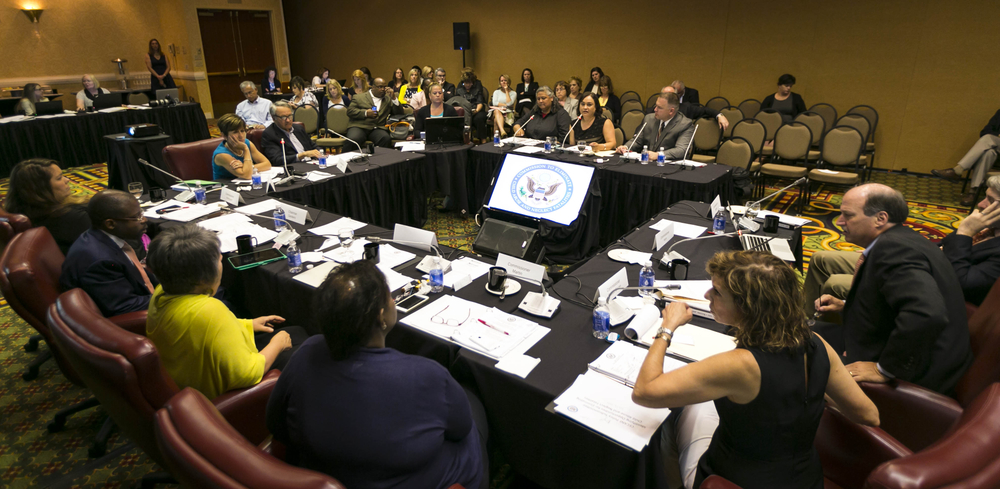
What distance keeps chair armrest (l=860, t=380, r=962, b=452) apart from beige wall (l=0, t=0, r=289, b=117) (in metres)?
13.5

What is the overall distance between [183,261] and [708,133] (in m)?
6.05

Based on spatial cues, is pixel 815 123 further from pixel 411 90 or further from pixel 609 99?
pixel 411 90

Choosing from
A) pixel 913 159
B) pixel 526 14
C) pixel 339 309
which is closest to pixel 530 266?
pixel 339 309

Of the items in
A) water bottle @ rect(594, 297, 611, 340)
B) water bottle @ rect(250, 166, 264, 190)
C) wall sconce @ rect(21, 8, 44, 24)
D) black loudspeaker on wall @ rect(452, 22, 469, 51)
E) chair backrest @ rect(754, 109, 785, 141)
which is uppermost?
wall sconce @ rect(21, 8, 44, 24)

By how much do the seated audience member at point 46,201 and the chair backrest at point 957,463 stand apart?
359 centimetres

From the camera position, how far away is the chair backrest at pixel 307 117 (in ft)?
24.2

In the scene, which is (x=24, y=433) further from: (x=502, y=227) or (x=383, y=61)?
(x=383, y=61)

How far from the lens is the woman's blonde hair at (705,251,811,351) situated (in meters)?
1.39

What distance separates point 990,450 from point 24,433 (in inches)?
145

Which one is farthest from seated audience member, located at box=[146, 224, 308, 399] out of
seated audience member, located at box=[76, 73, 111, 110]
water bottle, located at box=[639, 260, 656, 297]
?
seated audience member, located at box=[76, 73, 111, 110]

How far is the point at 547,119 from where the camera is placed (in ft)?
19.7

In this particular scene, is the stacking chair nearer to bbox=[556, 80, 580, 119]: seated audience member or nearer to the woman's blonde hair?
bbox=[556, 80, 580, 119]: seated audience member

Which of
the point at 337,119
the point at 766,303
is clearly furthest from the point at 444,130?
the point at 766,303

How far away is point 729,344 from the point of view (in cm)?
195
